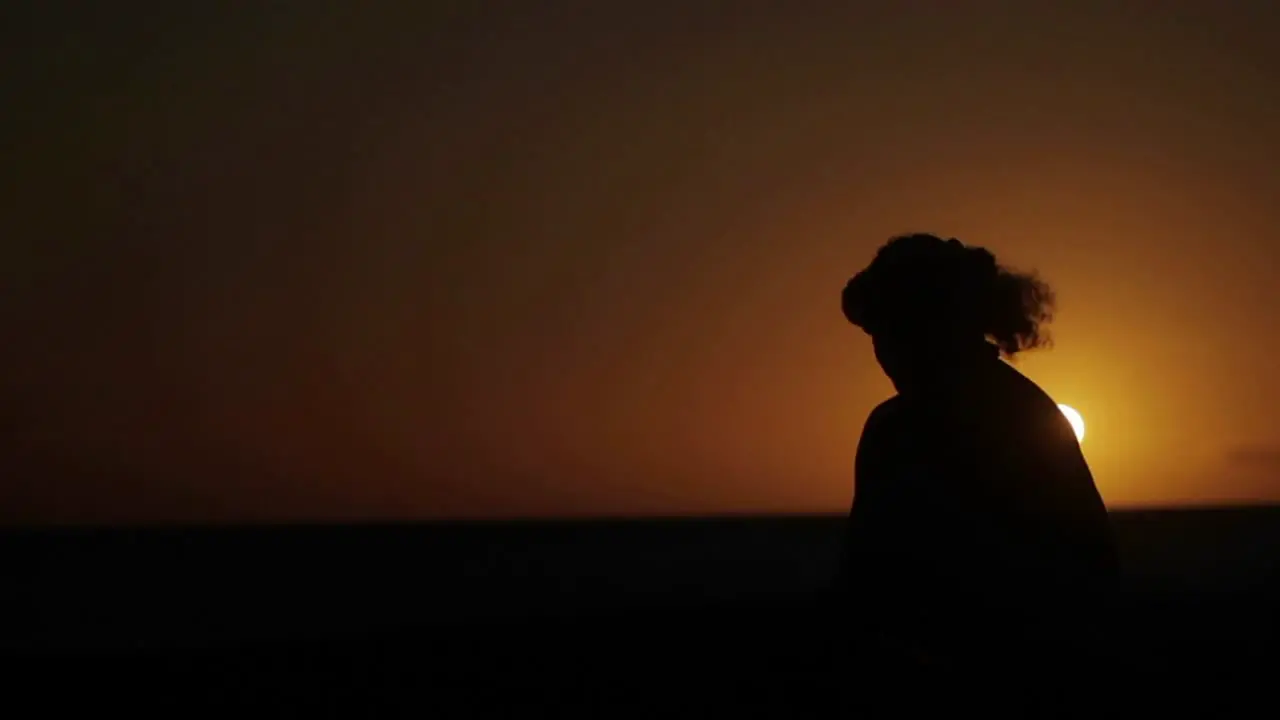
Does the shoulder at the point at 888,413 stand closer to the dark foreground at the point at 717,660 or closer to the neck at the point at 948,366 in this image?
the neck at the point at 948,366

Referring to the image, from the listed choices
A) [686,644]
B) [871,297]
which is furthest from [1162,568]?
[871,297]

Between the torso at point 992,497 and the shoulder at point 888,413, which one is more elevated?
the shoulder at point 888,413

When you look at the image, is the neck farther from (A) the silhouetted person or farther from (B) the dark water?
(B) the dark water

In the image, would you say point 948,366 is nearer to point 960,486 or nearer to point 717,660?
point 960,486

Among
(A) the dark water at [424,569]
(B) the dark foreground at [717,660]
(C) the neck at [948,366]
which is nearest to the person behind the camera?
(B) the dark foreground at [717,660]

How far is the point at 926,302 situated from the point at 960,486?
0.97ft

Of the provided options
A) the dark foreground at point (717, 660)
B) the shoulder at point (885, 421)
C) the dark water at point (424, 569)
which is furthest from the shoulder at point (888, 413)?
the dark water at point (424, 569)

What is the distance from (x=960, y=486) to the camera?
1575 mm

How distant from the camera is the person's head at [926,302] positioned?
67.2 inches

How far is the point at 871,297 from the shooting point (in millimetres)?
1760

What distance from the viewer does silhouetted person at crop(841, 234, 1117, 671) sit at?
1521 mm

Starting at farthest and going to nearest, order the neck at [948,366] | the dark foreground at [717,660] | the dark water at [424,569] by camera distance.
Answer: the dark water at [424,569], the neck at [948,366], the dark foreground at [717,660]

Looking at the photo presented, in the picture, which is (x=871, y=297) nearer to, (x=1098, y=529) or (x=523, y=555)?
(x=1098, y=529)

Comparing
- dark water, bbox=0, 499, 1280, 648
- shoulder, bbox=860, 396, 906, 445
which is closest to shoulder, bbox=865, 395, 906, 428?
shoulder, bbox=860, 396, 906, 445
